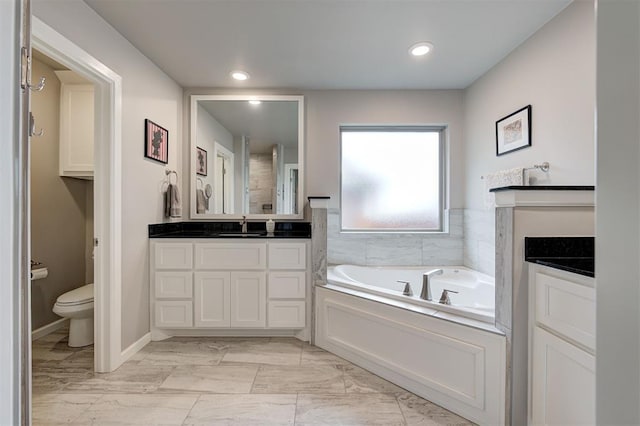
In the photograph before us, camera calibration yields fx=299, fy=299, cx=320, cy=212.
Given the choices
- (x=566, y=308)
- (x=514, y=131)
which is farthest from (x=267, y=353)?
(x=514, y=131)

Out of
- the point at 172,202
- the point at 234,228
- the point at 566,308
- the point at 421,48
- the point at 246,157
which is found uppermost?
the point at 421,48

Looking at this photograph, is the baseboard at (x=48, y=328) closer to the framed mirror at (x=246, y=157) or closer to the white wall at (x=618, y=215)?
the framed mirror at (x=246, y=157)

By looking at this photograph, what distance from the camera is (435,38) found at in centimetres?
212

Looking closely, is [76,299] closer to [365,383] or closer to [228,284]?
[228,284]

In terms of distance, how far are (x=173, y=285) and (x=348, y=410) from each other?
170cm

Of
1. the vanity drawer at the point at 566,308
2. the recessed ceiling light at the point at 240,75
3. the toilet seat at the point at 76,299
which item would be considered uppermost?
the recessed ceiling light at the point at 240,75

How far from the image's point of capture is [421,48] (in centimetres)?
223

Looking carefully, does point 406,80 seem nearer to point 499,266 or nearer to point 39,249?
point 499,266

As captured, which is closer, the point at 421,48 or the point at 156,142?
the point at 421,48

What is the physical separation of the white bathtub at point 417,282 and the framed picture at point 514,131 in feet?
3.55

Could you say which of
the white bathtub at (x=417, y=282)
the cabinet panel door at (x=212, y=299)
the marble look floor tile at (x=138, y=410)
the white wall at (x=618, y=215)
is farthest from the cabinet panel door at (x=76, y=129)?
the white wall at (x=618, y=215)

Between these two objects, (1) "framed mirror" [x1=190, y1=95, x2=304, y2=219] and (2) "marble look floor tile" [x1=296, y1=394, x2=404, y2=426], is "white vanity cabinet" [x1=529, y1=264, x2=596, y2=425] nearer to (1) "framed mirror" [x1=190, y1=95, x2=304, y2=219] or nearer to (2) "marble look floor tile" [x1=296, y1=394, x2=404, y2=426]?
(2) "marble look floor tile" [x1=296, y1=394, x2=404, y2=426]

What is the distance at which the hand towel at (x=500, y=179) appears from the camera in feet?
7.05

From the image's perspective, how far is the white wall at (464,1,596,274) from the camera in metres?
1.71
